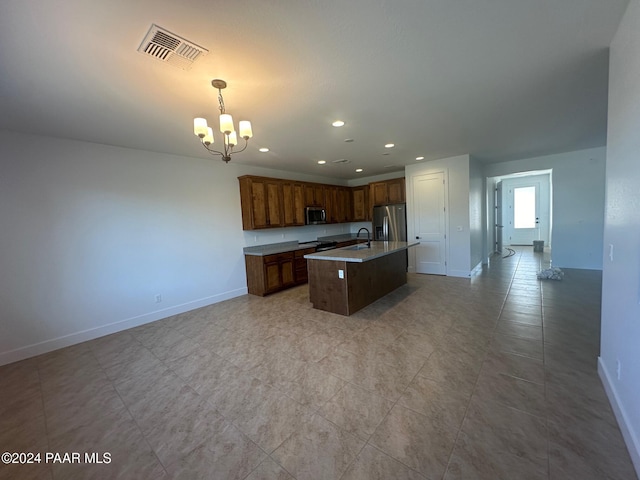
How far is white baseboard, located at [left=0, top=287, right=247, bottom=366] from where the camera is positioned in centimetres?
296

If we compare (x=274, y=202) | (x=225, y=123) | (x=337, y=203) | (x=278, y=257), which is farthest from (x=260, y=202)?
(x=225, y=123)

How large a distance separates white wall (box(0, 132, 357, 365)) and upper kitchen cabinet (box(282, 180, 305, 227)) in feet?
4.23

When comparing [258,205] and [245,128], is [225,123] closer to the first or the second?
[245,128]

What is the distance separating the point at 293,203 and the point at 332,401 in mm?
4410

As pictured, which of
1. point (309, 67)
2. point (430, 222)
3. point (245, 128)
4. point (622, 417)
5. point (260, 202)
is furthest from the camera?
point (430, 222)

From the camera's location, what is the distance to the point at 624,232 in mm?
1612

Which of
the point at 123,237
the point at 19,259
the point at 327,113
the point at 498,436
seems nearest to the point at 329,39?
the point at 327,113

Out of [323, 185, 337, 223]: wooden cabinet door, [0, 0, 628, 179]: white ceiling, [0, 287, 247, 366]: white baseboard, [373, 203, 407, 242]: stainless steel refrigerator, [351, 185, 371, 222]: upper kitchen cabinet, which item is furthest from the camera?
[351, 185, 371, 222]: upper kitchen cabinet

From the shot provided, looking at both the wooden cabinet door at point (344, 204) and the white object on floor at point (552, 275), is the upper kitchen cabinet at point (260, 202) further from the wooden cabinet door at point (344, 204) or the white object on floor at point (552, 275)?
the white object on floor at point (552, 275)

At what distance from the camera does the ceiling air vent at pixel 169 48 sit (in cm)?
157

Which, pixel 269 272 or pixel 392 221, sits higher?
pixel 392 221

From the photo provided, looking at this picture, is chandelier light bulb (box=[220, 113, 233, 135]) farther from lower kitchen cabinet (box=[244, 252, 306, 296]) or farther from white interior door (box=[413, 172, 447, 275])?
white interior door (box=[413, 172, 447, 275])

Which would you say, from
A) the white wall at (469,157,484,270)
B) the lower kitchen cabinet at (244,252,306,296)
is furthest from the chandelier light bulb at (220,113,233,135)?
the white wall at (469,157,484,270)

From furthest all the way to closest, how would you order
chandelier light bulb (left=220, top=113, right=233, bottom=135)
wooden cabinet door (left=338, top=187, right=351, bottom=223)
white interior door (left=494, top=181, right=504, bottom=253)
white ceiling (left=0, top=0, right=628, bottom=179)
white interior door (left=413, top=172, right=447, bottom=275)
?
1. white interior door (left=494, top=181, right=504, bottom=253)
2. wooden cabinet door (left=338, top=187, right=351, bottom=223)
3. white interior door (left=413, top=172, right=447, bottom=275)
4. chandelier light bulb (left=220, top=113, right=233, bottom=135)
5. white ceiling (left=0, top=0, right=628, bottom=179)
